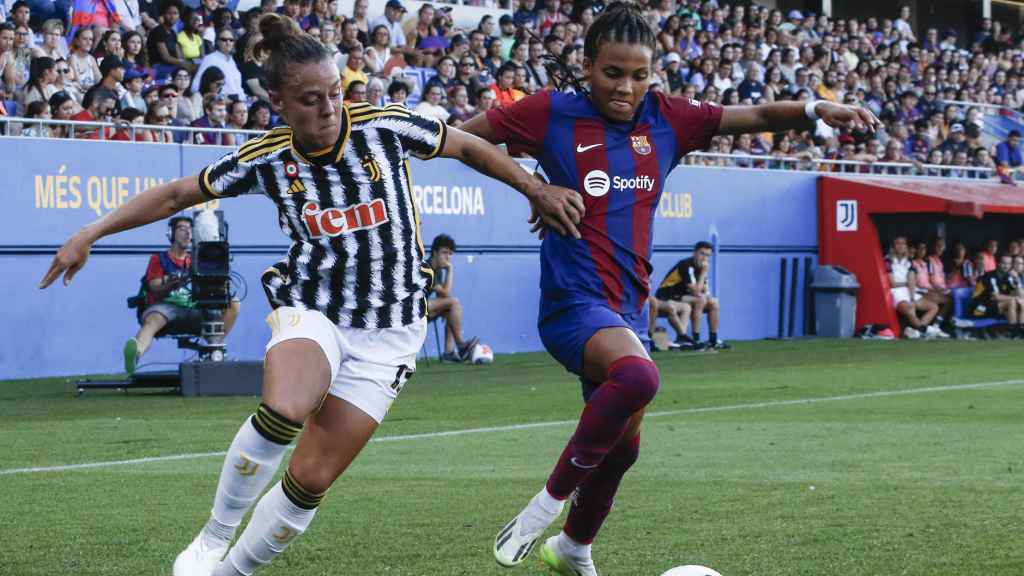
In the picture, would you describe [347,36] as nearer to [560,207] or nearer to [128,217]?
[560,207]

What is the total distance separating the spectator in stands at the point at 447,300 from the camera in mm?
20656

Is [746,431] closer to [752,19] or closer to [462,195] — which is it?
[462,195]

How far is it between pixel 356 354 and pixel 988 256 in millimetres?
25513

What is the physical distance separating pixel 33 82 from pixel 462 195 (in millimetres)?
6780

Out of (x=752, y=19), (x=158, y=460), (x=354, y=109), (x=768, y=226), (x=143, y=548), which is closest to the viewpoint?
(x=354, y=109)

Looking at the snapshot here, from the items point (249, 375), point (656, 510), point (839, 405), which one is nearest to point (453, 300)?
point (249, 375)

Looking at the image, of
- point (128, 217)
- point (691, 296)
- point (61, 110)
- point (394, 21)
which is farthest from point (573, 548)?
point (394, 21)

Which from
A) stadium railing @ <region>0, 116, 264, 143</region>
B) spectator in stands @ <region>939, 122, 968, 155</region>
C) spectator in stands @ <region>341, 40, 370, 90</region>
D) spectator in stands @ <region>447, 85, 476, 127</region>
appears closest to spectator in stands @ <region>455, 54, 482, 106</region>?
spectator in stands @ <region>447, 85, 476, 127</region>

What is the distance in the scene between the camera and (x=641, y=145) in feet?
22.1

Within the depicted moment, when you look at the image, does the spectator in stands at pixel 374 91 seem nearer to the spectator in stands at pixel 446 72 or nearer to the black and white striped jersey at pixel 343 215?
the spectator in stands at pixel 446 72

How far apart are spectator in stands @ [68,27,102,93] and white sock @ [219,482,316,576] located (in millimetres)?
13709

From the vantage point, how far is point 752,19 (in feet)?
107

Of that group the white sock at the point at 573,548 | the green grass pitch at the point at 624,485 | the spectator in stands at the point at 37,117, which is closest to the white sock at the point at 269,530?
the green grass pitch at the point at 624,485

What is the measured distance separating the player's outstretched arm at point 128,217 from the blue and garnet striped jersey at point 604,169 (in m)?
1.50
